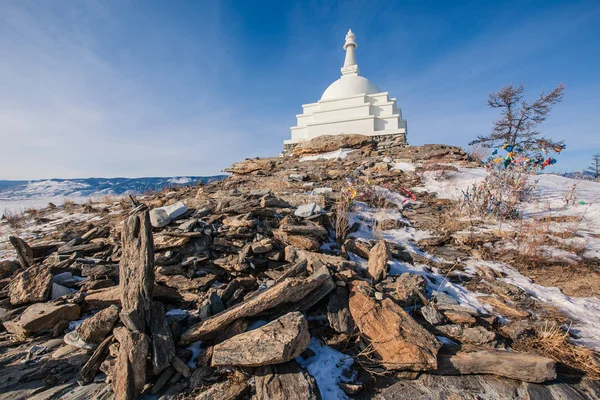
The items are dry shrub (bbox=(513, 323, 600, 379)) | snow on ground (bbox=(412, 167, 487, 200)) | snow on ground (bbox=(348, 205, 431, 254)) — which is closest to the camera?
dry shrub (bbox=(513, 323, 600, 379))

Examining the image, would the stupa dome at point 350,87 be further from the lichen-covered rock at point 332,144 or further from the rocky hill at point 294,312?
the rocky hill at point 294,312

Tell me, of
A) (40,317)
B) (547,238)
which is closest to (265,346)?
(40,317)

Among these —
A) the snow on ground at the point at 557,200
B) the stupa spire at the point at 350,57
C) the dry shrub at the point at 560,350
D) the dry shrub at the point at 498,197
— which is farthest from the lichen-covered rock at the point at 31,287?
the stupa spire at the point at 350,57

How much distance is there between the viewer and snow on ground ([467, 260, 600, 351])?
2543 millimetres

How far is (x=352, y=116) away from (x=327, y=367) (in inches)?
698

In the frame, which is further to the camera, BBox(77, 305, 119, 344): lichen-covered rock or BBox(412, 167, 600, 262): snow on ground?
BBox(412, 167, 600, 262): snow on ground

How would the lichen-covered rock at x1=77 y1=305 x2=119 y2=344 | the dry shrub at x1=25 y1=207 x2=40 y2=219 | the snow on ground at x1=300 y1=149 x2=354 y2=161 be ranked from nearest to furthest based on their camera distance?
the lichen-covered rock at x1=77 y1=305 x2=119 y2=344, the dry shrub at x1=25 y1=207 x2=40 y2=219, the snow on ground at x1=300 y1=149 x2=354 y2=161

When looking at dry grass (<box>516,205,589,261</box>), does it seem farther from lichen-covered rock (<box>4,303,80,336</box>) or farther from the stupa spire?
the stupa spire

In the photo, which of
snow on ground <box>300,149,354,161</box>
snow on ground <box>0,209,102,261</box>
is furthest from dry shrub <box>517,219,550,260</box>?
snow on ground <box>0,209,102,261</box>

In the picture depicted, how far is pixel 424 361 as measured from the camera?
2.16 metres

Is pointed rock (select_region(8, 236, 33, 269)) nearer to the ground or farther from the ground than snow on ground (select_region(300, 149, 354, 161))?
nearer to the ground

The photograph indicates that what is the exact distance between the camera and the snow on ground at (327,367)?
2.05 m

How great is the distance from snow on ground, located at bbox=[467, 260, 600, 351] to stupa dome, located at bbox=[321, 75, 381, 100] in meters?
18.5

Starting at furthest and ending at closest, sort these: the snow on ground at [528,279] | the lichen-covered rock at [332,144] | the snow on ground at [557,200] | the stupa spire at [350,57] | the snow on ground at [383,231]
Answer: the stupa spire at [350,57] < the lichen-covered rock at [332,144] < the snow on ground at [383,231] < the snow on ground at [557,200] < the snow on ground at [528,279]
